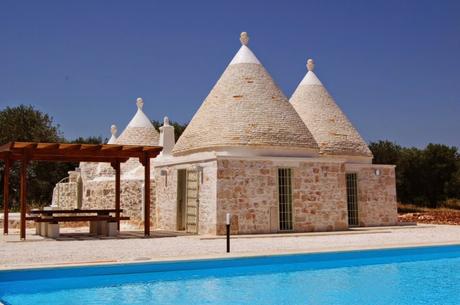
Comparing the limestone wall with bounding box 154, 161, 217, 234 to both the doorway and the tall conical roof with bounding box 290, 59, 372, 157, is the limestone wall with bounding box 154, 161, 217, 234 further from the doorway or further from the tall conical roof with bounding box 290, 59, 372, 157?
the tall conical roof with bounding box 290, 59, 372, 157

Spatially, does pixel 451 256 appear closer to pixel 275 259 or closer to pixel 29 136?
pixel 275 259

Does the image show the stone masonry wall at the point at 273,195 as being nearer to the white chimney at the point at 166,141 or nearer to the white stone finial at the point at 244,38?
the white stone finial at the point at 244,38

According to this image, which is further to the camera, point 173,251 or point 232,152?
point 232,152

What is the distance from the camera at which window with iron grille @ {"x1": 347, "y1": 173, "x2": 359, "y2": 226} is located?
23219 mm

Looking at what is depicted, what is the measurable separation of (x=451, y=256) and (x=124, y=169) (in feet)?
57.5

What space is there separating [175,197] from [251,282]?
36.7ft

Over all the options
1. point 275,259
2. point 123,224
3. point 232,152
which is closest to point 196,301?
point 275,259

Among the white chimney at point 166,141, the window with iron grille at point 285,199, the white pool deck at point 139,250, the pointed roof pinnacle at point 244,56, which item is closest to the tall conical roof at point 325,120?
the pointed roof pinnacle at point 244,56

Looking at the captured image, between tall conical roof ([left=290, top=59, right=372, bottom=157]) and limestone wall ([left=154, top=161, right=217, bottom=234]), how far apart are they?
6.40m

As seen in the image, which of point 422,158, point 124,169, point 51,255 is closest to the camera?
point 51,255

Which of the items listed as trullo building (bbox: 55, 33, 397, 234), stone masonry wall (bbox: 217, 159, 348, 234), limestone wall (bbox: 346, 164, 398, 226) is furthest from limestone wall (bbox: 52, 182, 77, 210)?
limestone wall (bbox: 346, 164, 398, 226)

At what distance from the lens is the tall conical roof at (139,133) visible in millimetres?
27234

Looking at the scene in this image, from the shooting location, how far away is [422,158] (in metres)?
45.6

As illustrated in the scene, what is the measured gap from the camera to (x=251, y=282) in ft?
31.3
